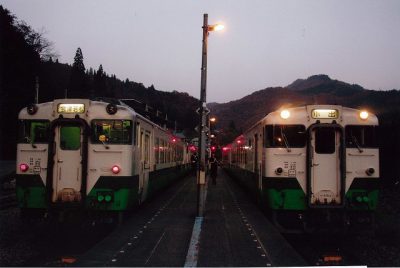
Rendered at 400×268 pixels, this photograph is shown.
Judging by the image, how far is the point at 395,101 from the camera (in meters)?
26.0

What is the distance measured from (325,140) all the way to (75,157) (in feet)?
19.4

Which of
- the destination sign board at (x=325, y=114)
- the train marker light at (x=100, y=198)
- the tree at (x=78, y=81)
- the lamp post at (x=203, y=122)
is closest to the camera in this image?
the train marker light at (x=100, y=198)

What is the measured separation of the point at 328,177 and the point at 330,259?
2242 mm

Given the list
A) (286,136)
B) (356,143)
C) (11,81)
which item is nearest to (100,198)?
(286,136)

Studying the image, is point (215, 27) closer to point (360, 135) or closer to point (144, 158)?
point (144, 158)

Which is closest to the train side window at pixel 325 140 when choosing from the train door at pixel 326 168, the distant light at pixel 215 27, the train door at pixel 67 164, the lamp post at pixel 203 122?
the train door at pixel 326 168

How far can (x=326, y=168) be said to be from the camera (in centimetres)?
1108

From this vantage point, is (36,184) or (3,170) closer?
(36,184)

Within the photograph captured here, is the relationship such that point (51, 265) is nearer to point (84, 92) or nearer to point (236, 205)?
point (236, 205)

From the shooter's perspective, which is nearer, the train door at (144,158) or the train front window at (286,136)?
the train front window at (286,136)

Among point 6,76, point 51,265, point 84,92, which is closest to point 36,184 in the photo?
point 51,265

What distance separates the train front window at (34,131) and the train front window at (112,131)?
1150 millimetres

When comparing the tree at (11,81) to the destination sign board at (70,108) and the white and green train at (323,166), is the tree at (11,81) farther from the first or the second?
the white and green train at (323,166)

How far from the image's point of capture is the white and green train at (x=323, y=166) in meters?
10.9
